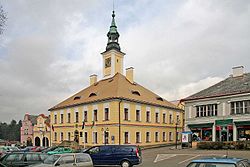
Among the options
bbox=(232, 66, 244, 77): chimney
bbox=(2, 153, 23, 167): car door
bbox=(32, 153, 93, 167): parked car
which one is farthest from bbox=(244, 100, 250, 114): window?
bbox=(2, 153, 23, 167): car door

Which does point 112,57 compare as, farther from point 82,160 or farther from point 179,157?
point 82,160

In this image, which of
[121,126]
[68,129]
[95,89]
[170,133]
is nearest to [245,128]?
[121,126]

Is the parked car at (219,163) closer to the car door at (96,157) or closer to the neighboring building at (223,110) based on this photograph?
the car door at (96,157)

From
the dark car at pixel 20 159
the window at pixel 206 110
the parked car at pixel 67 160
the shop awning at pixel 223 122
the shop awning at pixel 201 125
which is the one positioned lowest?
the dark car at pixel 20 159

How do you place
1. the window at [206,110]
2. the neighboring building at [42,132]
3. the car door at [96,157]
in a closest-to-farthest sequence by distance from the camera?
the car door at [96,157]
the window at [206,110]
the neighboring building at [42,132]

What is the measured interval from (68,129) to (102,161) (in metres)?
35.8

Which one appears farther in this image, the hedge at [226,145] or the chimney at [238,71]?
the chimney at [238,71]

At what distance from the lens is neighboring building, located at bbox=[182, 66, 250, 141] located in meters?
42.0

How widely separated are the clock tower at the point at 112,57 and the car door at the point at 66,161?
4470 centimetres

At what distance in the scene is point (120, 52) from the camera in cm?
6550

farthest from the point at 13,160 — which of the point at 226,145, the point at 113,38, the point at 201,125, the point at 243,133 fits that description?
the point at 113,38

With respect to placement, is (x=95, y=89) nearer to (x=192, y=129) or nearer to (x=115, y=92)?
(x=115, y=92)

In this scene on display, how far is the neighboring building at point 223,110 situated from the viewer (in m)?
42.0

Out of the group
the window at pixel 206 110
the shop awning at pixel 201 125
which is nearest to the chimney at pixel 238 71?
the window at pixel 206 110
